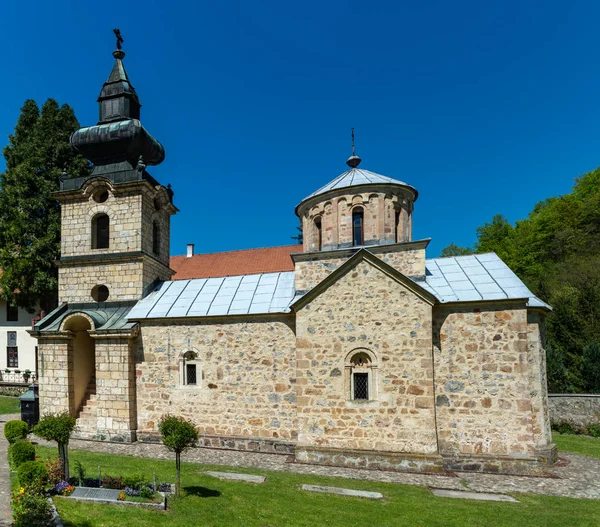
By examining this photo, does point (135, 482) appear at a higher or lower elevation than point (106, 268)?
lower

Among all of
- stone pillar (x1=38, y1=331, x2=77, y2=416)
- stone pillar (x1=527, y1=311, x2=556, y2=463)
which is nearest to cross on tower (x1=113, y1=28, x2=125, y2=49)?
stone pillar (x1=38, y1=331, x2=77, y2=416)

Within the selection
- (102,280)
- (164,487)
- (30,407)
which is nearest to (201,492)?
(164,487)

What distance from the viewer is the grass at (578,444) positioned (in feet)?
38.2

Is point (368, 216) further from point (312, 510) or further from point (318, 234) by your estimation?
point (312, 510)

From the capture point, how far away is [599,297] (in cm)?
1898

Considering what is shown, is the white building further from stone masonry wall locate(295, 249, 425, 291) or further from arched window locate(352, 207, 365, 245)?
arched window locate(352, 207, 365, 245)

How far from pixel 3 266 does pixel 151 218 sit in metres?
10.9

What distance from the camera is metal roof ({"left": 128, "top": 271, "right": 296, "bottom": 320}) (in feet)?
40.1

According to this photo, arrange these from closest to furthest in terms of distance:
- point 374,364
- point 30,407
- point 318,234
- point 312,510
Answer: point 312,510 → point 374,364 → point 318,234 → point 30,407

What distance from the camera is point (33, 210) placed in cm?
1998

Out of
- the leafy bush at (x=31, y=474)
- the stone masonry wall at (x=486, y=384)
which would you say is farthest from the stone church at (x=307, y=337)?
the leafy bush at (x=31, y=474)

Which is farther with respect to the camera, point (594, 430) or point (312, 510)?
point (594, 430)

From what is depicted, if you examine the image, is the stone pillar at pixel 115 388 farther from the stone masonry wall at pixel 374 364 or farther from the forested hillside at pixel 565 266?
the forested hillside at pixel 565 266

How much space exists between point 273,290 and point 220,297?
1881 mm
